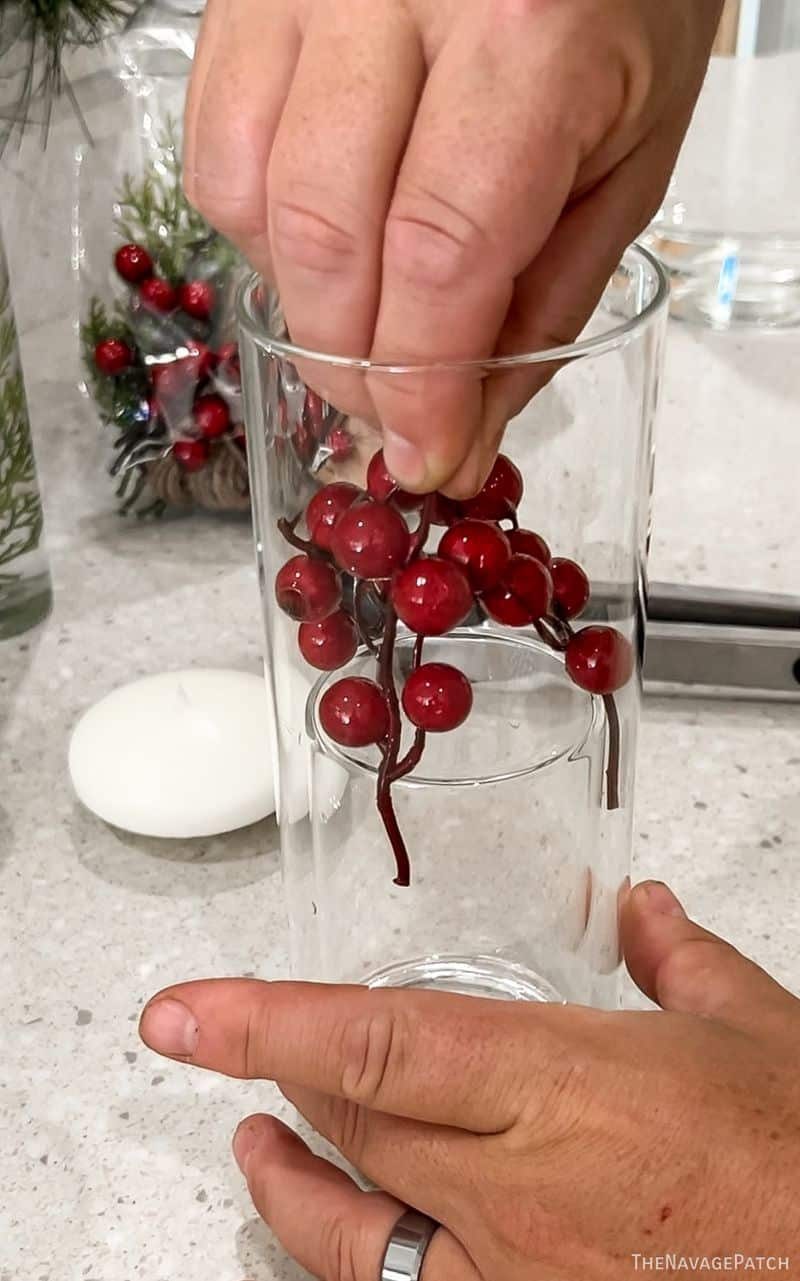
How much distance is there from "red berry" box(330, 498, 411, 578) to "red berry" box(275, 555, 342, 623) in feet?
0.06

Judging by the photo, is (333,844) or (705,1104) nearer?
(705,1104)

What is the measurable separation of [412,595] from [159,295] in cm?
39

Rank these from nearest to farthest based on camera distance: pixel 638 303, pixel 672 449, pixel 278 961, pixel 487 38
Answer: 1. pixel 487 38
2. pixel 638 303
3. pixel 278 961
4. pixel 672 449

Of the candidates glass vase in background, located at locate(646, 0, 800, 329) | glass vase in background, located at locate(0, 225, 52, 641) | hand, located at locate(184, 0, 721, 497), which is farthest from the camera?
glass vase in background, located at locate(646, 0, 800, 329)

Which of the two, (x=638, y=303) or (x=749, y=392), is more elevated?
(x=638, y=303)

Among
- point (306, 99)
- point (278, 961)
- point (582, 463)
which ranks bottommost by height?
point (278, 961)

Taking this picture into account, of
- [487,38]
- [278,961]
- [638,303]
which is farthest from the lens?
[278,961]

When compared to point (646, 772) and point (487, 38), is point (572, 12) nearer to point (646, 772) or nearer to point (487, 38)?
point (487, 38)

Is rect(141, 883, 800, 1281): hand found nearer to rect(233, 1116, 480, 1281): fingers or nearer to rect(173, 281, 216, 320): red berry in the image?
rect(233, 1116, 480, 1281): fingers

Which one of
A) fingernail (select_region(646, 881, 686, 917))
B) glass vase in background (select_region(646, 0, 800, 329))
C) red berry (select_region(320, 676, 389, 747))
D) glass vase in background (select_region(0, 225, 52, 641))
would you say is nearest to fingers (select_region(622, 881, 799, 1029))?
fingernail (select_region(646, 881, 686, 917))

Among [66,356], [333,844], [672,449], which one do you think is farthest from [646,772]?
[66,356]

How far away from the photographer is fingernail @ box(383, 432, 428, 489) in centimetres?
30

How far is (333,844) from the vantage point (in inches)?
18.0

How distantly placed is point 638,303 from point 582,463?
44mm
